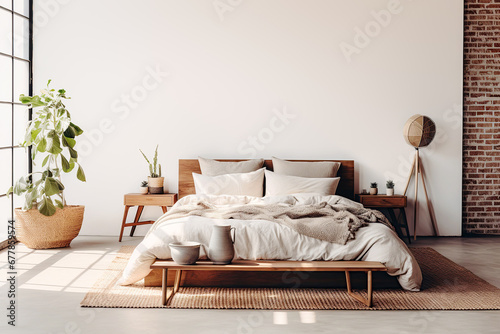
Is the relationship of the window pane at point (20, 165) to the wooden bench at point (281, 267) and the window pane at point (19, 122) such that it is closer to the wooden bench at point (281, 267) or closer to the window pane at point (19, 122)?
the window pane at point (19, 122)

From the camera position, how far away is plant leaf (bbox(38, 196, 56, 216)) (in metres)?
5.46

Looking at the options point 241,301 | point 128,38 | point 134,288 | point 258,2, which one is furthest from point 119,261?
point 258,2

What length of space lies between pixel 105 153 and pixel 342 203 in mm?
2992

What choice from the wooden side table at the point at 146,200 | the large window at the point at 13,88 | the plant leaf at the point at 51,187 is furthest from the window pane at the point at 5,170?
the wooden side table at the point at 146,200

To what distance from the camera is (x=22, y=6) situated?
20.5 ft

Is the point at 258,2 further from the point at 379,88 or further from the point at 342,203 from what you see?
the point at 342,203

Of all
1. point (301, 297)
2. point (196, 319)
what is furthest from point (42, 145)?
point (301, 297)

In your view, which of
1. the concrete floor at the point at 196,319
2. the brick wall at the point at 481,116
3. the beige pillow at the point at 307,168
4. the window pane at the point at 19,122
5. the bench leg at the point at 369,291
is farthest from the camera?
the brick wall at the point at 481,116

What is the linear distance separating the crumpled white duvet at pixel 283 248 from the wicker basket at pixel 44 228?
180 centimetres

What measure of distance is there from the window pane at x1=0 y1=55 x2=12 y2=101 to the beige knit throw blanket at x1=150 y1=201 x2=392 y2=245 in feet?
8.23

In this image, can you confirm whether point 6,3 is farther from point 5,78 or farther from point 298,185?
point 298,185

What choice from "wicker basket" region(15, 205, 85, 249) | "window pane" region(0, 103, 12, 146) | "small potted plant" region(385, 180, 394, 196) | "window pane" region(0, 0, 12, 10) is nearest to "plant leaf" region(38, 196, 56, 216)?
"wicker basket" region(15, 205, 85, 249)

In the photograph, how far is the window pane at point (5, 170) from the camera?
5777 mm

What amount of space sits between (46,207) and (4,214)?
2.43 ft
